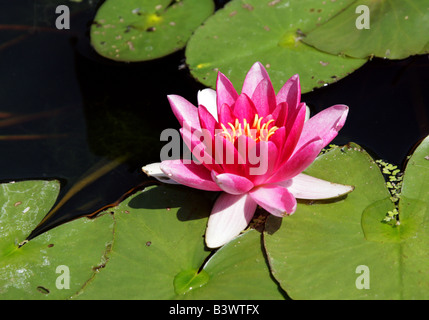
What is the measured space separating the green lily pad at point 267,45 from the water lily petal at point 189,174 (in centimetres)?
83

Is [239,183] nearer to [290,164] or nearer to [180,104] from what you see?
[290,164]

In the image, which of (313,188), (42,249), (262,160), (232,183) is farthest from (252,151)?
(42,249)

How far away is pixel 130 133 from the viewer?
291 cm

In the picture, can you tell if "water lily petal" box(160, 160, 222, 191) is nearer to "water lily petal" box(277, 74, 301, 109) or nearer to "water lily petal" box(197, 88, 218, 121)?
"water lily petal" box(197, 88, 218, 121)

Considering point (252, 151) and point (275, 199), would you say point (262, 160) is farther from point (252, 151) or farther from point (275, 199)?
point (275, 199)

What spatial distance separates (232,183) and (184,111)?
0.50 meters

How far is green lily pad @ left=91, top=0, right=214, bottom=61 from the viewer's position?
3084mm

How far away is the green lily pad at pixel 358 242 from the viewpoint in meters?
1.82

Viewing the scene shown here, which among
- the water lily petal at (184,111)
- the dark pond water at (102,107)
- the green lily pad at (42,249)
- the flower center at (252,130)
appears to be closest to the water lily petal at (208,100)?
the water lily petal at (184,111)

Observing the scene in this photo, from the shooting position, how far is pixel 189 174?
207cm

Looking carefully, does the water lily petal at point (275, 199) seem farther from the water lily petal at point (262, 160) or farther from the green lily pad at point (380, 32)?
the green lily pad at point (380, 32)

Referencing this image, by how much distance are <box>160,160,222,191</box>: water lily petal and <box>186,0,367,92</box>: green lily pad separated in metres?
0.83

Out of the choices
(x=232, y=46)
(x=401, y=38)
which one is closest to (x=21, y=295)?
(x=232, y=46)

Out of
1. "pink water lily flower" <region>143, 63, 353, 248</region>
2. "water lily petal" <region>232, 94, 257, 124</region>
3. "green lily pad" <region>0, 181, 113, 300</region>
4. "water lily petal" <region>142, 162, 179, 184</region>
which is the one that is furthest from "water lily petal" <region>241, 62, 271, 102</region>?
"green lily pad" <region>0, 181, 113, 300</region>
